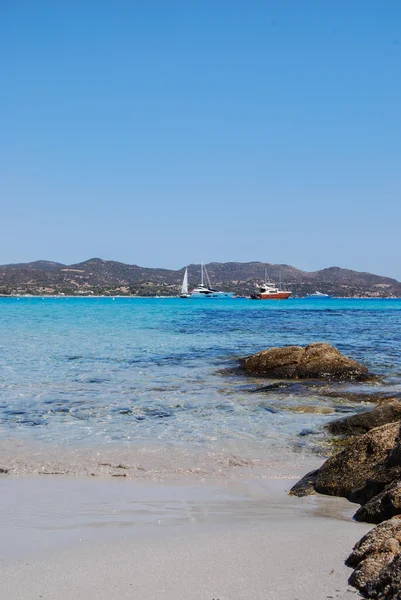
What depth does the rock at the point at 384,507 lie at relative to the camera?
16.9 feet

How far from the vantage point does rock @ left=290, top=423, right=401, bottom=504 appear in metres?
6.19

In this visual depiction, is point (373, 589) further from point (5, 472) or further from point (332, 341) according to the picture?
point (332, 341)

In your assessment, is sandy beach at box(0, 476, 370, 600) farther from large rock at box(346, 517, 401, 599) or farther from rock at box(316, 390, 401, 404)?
rock at box(316, 390, 401, 404)

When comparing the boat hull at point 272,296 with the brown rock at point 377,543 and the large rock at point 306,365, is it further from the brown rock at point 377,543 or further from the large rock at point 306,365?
the brown rock at point 377,543

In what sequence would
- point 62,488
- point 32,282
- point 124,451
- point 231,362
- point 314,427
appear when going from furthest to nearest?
1. point 32,282
2. point 231,362
3. point 314,427
4. point 124,451
5. point 62,488

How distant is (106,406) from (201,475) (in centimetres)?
524

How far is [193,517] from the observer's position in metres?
5.80

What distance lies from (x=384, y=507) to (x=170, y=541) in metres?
1.93

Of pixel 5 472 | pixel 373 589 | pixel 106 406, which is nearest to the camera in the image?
pixel 373 589

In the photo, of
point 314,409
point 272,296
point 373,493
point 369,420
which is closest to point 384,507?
point 373,493

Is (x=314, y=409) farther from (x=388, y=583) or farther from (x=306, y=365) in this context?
(x=388, y=583)

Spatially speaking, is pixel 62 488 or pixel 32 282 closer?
pixel 62 488

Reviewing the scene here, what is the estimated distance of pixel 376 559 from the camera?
13.4 ft

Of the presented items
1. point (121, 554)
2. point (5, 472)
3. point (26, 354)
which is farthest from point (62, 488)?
point (26, 354)
